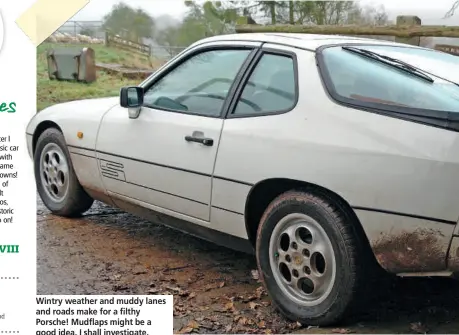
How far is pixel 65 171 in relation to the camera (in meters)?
3.50

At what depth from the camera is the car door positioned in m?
2.63

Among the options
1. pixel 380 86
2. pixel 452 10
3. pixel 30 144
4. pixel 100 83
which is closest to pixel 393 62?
pixel 380 86

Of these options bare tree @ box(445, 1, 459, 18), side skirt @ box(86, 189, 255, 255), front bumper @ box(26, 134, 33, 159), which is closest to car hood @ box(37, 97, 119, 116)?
front bumper @ box(26, 134, 33, 159)

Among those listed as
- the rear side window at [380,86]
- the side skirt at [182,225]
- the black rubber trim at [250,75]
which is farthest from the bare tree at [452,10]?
the side skirt at [182,225]

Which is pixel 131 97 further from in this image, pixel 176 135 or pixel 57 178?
pixel 57 178

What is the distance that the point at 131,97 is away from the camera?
3.00 meters

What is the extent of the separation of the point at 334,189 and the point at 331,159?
0.10 m

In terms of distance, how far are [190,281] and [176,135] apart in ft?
2.14

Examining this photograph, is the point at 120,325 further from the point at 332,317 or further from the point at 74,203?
the point at 74,203

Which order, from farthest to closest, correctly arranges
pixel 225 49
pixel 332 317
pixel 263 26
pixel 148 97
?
pixel 263 26 < pixel 148 97 < pixel 225 49 < pixel 332 317

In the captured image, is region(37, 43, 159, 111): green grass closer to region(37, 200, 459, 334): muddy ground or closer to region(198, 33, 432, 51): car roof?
region(37, 200, 459, 334): muddy ground

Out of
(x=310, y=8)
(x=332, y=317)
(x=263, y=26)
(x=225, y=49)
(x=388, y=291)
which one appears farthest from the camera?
(x=263, y=26)

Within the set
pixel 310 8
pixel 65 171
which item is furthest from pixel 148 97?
pixel 310 8

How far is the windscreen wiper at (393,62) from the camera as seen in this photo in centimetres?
232
